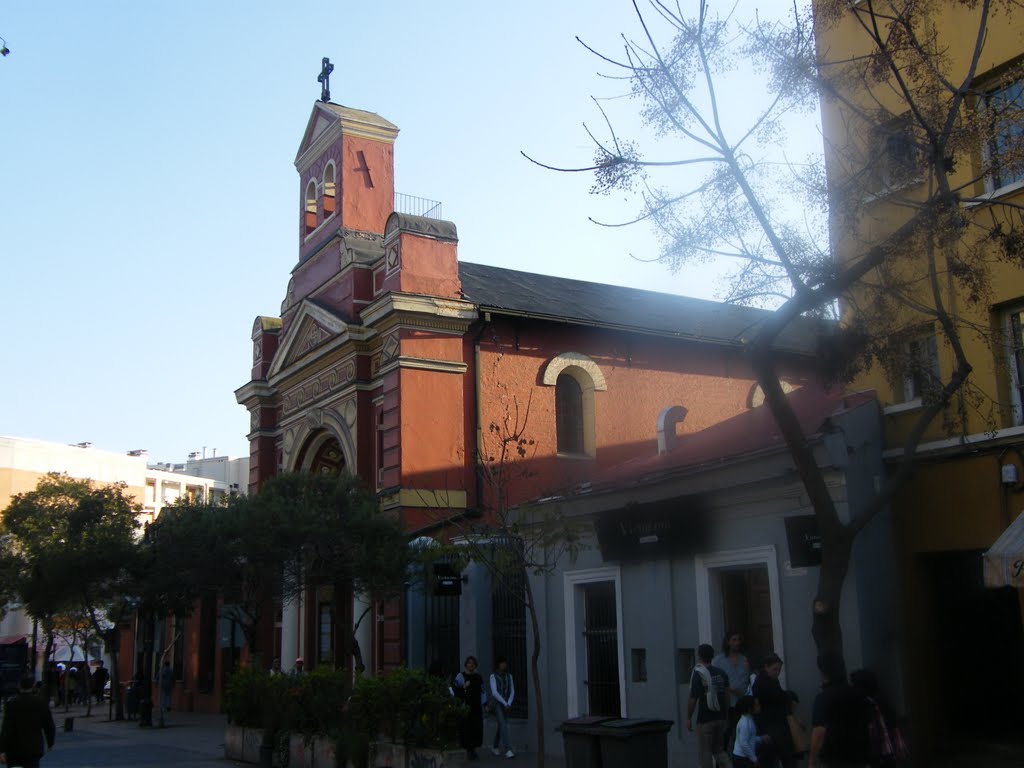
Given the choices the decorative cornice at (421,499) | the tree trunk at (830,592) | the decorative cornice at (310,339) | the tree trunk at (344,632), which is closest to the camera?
the tree trunk at (830,592)

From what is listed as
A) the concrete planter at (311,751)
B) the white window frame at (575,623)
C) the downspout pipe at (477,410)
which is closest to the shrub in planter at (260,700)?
the concrete planter at (311,751)

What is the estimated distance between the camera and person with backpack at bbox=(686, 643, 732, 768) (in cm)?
1250

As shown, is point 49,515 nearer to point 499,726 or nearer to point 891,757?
point 499,726

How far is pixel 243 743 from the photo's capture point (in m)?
18.1

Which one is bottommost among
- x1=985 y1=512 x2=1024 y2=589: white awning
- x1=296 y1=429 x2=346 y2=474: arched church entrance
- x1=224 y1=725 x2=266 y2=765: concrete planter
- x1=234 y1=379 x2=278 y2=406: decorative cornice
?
x1=224 y1=725 x2=266 y2=765: concrete planter

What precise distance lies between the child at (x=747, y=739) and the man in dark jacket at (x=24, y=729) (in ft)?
23.5

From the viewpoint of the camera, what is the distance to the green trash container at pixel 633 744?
11094 millimetres

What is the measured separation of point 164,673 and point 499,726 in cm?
1890

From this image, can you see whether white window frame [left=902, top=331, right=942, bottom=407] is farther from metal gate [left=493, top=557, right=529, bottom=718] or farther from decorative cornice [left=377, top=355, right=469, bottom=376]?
decorative cornice [left=377, top=355, right=469, bottom=376]

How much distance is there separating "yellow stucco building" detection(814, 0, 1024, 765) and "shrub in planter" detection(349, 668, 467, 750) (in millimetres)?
5564

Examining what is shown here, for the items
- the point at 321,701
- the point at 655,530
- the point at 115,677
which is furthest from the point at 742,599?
the point at 115,677

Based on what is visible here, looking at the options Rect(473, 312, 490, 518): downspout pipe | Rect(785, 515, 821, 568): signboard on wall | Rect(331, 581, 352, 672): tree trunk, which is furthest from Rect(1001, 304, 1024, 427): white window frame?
Rect(331, 581, 352, 672): tree trunk

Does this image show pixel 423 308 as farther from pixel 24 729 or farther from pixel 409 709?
pixel 24 729

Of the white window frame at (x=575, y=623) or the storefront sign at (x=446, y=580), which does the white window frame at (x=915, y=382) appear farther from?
the storefront sign at (x=446, y=580)
